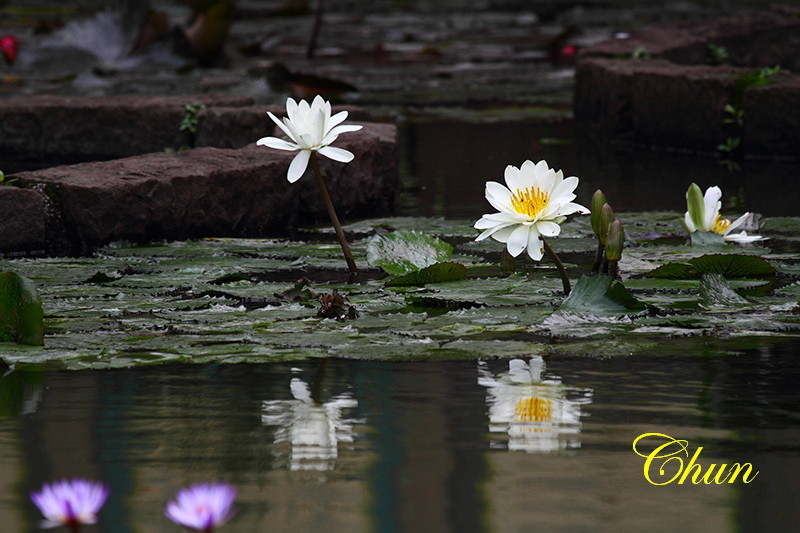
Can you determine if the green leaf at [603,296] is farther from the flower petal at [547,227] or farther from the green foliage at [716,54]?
the green foliage at [716,54]

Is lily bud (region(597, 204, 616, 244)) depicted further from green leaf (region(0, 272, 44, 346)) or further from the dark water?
green leaf (region(0, 272, 44, 346))

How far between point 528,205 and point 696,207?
2.31 ft

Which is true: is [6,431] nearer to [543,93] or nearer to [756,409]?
[756,409]

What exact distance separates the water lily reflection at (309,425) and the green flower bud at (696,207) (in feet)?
4.23

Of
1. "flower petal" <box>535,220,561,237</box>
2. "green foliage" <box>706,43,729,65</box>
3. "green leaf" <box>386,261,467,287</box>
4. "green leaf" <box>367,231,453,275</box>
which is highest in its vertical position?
"green foliage" <box>706,43,729,65</box>

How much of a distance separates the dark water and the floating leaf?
0.24 meters

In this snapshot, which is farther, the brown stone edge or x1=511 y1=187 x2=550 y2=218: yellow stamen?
the brown stone edge

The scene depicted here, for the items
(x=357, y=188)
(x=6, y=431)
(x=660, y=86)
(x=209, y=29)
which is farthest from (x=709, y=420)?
(x=209, y=29)

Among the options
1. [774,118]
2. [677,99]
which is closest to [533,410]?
[774,118]

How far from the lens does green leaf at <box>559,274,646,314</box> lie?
2.51m

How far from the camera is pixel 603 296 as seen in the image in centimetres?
251

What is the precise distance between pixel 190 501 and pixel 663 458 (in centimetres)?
89

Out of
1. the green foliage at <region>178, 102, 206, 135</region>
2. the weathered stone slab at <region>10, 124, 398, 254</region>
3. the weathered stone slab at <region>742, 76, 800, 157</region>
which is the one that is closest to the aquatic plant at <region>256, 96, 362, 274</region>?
the weathered stone slab at <region>10, 124, 398, 254</region>

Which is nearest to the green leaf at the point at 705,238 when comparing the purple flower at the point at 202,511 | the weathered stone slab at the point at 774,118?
the weathered stone slab at the point at 774,118
